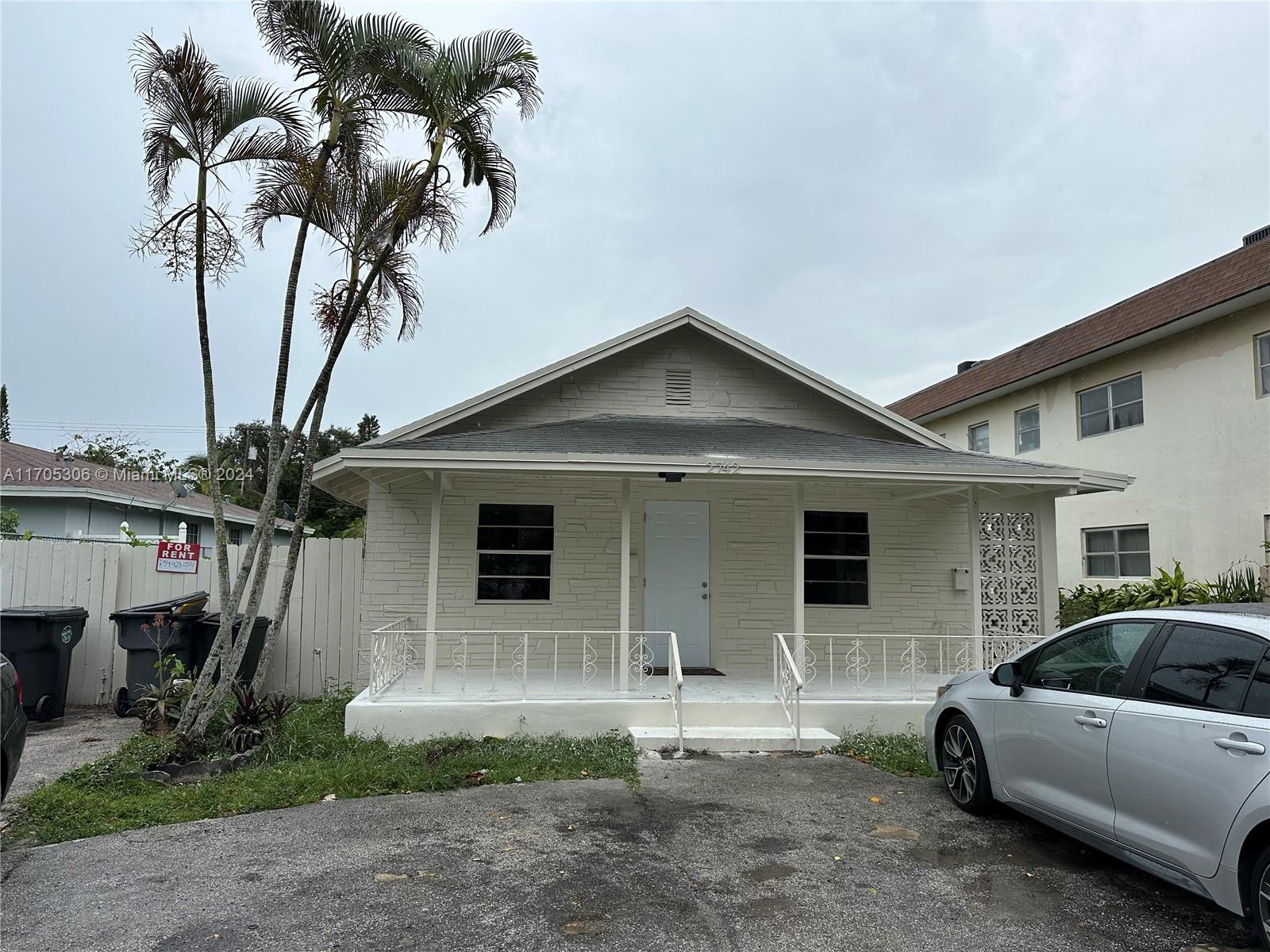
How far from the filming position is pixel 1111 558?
1415 centimetres

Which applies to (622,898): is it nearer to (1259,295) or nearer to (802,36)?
(802,36)

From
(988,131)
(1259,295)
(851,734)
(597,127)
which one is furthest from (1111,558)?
(597,127)

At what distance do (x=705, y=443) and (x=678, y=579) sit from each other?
200 cm

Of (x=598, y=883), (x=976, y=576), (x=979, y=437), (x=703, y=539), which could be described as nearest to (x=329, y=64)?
(x=703, y=539)

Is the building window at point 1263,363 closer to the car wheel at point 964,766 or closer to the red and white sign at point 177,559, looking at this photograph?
the car wheel at point 964,766

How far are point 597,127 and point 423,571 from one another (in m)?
6.93

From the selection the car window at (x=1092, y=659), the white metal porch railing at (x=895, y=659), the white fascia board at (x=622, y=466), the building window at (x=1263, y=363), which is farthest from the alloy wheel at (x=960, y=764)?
the building window at (x=1263, y=363)

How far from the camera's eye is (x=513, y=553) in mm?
9430

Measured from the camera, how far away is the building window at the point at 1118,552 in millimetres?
13391

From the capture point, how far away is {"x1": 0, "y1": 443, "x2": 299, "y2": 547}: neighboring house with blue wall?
1535 cm

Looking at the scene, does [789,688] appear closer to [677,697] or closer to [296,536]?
[677,697]

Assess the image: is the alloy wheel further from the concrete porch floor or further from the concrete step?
the concrete porch floor

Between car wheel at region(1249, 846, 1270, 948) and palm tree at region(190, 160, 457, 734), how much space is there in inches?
265

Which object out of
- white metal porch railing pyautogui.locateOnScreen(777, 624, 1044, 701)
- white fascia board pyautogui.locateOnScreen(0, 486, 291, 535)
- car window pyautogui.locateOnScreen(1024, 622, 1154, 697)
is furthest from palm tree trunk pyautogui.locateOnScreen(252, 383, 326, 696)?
white fascia board pyautogui.locateOnScreen(0, 486, 291, 535)
